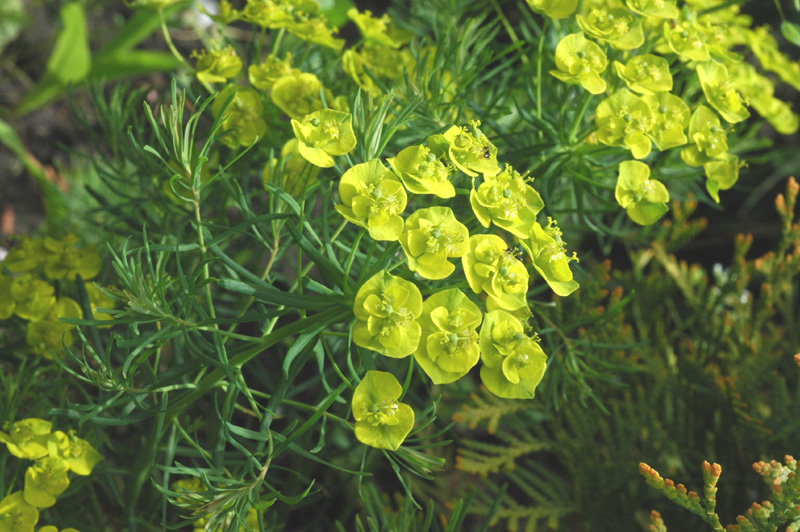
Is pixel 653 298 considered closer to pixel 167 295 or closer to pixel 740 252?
pixel 740 252

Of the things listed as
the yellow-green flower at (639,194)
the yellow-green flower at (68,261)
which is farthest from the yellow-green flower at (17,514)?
the yellow-green flower at (639,194)

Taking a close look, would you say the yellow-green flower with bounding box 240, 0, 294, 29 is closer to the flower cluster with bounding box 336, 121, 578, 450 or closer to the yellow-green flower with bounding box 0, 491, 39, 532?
the flower cluster with bounding box 336, 121, 578, 450

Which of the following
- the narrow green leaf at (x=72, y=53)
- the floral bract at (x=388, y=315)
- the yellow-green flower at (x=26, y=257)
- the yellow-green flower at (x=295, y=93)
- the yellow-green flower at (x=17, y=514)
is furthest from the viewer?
the narrow green leaf at (x=72, y=53)

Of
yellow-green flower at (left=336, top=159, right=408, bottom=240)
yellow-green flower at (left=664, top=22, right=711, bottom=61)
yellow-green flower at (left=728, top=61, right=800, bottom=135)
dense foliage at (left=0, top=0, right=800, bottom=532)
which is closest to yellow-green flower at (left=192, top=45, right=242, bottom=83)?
dense foliage at (left=0, top=0, right=800, bottom=532)

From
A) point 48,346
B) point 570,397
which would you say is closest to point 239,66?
point 48,346

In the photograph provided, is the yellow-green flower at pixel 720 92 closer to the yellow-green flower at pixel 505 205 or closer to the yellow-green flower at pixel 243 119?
the yellow-green flower at pixel 505 205

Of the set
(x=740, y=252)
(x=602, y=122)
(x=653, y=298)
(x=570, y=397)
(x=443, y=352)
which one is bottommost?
(x=570, y=397)

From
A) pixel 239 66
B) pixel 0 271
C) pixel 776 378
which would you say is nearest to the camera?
pixel 239 66
